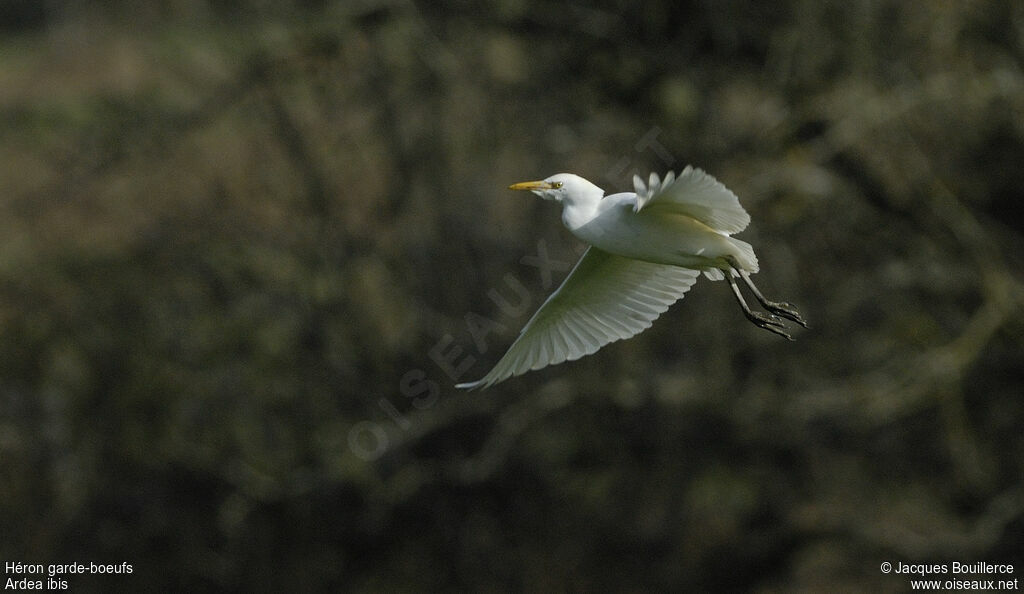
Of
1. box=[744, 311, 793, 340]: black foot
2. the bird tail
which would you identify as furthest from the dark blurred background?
the bird tail

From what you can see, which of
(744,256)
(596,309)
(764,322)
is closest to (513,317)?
(596,309)

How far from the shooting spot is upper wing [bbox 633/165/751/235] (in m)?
3.99

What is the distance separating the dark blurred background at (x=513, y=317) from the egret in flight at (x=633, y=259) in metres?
4.46

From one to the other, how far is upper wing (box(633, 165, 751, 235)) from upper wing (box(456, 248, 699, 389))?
76cm

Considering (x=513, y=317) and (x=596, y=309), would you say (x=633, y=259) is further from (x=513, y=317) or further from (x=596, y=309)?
(x=513, y=317)

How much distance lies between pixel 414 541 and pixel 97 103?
18.9 feet

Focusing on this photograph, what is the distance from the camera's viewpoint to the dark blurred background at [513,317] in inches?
398

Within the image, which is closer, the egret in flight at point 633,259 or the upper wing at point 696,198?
the upper wing at point 696,198

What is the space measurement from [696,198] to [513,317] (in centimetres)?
637

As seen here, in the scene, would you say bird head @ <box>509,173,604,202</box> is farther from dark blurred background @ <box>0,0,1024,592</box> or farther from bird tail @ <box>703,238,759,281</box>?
dark blurred background @ <box>0,0,1024,592</box>

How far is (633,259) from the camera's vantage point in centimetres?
518

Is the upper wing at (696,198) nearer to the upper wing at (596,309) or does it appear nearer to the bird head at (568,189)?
the bird head at (568,189)

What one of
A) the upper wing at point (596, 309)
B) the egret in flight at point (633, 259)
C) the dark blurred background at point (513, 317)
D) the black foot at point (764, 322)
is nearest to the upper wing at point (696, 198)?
the egret in flight at point (633, 259)

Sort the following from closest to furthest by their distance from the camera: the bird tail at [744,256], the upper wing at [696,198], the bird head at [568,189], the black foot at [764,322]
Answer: the upper wing at [696,198] < the bird head at [568,189] < the bird tail at [744,256] < the black foot at [764,322]
